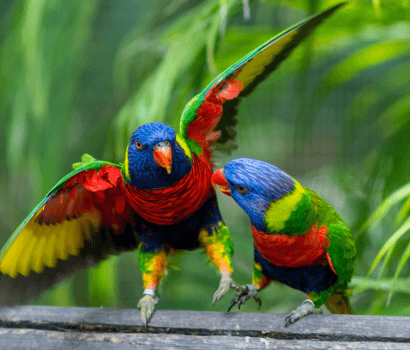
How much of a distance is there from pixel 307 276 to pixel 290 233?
0.49 feet

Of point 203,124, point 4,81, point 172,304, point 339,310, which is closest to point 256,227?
point 203,124

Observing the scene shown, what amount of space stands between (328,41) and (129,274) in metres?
1.43

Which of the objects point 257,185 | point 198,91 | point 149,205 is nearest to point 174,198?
point 149,205

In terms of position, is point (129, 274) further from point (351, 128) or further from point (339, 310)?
point (351, 128)

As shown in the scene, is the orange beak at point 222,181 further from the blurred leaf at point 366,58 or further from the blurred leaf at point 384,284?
the blurred leaf at point 366,58

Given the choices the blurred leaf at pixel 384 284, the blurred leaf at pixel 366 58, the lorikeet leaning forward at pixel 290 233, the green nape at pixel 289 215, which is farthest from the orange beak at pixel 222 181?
the blurred leaf at pixel 366 58

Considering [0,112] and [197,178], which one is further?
[0,112]

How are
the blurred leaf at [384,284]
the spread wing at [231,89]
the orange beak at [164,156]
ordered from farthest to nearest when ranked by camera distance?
the blurred leaf at [384,284], the spread wing at [231,89], the orange beak at [164,156]

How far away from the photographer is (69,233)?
80cm

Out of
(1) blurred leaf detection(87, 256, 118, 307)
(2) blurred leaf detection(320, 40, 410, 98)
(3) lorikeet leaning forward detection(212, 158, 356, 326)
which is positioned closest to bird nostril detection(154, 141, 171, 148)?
(3) lorikeet leaning forward detection(212, 158, 356, 326)

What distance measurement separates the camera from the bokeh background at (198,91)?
1.13 meters

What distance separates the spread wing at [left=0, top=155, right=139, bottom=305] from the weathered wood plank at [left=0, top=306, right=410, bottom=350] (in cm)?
9

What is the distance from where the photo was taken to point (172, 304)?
5.49 feet

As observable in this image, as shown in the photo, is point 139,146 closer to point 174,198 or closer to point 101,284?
point 174,198
